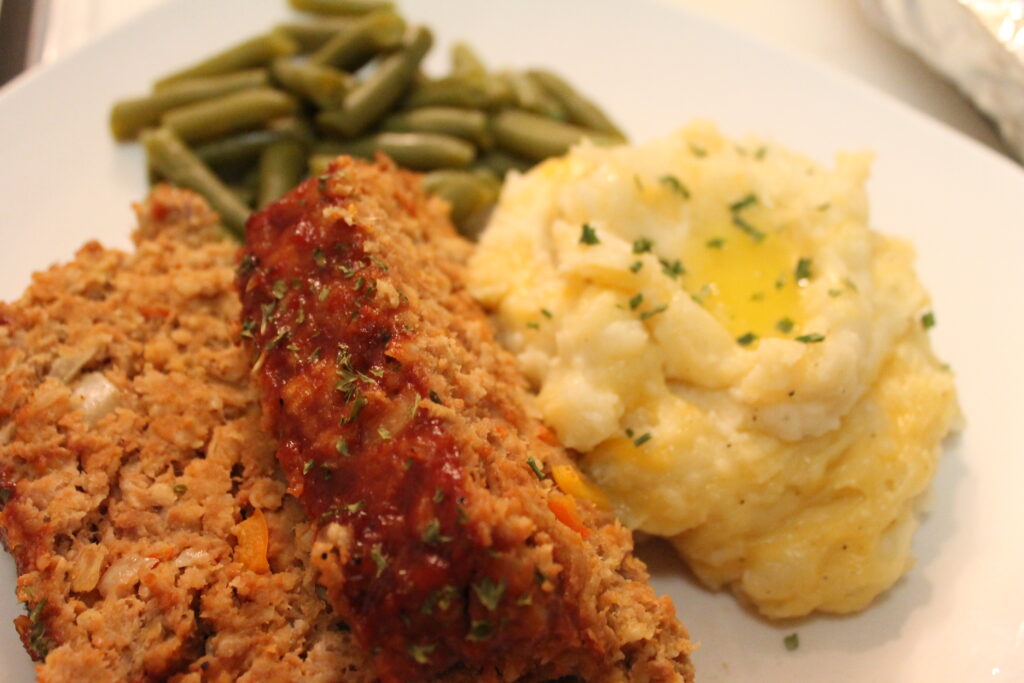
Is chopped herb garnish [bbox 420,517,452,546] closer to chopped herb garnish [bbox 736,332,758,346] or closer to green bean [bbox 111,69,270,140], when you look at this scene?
chopped herb garnish [bbox 736,332,758,346]

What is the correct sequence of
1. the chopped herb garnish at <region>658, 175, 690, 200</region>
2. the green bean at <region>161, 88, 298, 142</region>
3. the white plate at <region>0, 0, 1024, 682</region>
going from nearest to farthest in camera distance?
1. the white plate at <region>0, 0, 1024, 682</region>
2. the chopped herb garnish at <region>658, 175, 690, 200</region>
3. the green bean at <region>161, 88, 298, 142</region>

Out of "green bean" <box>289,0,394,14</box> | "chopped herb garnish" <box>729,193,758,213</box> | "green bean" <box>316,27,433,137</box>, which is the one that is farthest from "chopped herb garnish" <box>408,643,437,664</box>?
"green bean" <box>289,0,394,14</box>

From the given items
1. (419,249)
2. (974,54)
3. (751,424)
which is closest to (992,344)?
(751,424)

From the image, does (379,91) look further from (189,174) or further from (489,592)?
(489,592)

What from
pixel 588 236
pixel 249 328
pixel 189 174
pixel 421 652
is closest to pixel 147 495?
pixel 249 328

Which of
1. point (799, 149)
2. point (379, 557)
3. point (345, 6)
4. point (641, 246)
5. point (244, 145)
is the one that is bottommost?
point (379, 557)

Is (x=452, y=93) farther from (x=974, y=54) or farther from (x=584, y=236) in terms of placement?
(x=974, y=54)

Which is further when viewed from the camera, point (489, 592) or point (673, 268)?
point (673, 268)
